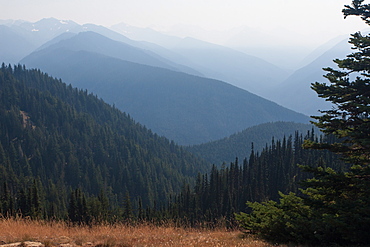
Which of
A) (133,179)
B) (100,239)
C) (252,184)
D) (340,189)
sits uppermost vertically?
(340,189)

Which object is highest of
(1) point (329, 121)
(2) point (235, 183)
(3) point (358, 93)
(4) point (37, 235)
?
(3) point (358, 93)

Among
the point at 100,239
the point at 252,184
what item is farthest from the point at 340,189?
the point at 252,184

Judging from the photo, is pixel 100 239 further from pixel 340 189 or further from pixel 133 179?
pixel 133 179

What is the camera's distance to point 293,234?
12523mm

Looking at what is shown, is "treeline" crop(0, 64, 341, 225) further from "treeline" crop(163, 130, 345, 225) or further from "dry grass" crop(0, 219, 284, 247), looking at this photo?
"dry grass" crop(0, 219, 284, 247)

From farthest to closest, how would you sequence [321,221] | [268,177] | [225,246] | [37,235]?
[268,177] → [37,235] → [321,221] → [225,246]

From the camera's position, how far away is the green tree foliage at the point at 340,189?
11.8 meters

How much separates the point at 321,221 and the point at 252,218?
11.3 ft

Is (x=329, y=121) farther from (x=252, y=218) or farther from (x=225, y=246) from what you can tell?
(x=225, y=246)

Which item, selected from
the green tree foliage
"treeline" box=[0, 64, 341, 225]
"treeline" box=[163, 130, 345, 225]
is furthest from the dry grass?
"treeline" box=[163, 130, 345, 225]

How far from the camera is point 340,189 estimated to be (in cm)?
1361

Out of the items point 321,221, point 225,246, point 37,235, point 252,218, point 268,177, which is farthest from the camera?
point 268,177

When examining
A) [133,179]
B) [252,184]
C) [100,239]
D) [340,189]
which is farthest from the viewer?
[133,179]

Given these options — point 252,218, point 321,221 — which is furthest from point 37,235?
point 321,221
